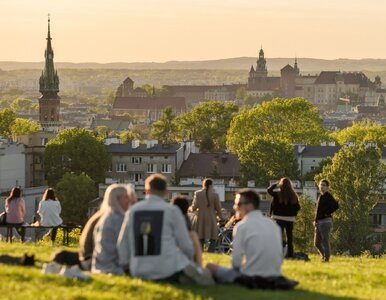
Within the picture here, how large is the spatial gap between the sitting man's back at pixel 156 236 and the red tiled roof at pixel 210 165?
82.9 meters

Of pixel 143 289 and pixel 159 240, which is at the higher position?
pixel 159 240

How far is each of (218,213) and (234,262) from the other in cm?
818

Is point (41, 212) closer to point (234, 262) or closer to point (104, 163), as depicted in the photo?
point (234, 262)

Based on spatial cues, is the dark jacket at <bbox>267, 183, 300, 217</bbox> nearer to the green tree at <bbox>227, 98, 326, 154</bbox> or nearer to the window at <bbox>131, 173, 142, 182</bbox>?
the window at <bbox>131, 173, 142, 182</bbox>

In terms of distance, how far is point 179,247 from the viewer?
53.3 feet

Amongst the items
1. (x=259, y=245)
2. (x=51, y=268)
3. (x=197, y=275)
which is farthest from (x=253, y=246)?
(x=51, y=268)

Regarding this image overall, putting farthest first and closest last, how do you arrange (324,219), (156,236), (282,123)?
(282,123), (324,219), (156,236)

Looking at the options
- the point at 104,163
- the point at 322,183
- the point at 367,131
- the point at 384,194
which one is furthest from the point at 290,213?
the point at 367,131

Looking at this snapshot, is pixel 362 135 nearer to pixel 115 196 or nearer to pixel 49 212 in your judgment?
pixel 49 212

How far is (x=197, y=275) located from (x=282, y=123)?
116m

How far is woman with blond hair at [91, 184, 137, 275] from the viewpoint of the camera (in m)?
17.2

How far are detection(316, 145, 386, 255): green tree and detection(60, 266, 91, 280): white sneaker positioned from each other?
42761mm

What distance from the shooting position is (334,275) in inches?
760

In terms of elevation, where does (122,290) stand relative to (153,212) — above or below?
below
